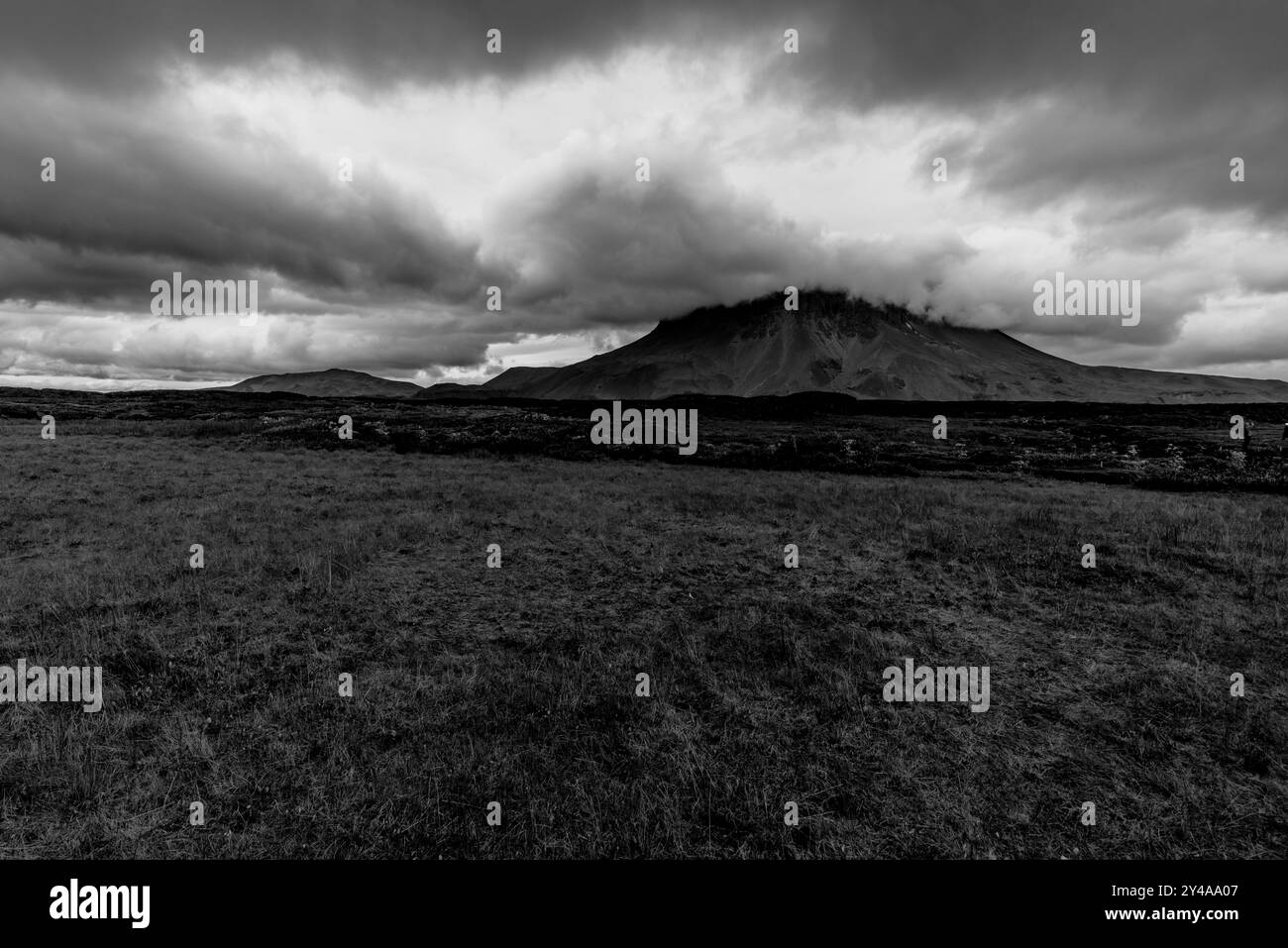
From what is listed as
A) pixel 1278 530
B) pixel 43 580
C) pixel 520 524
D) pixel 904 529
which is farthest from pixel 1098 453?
pixel 43 580

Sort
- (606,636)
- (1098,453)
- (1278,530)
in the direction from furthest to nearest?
1. (1098,453)
2. (1278,530)
3. (606,636)

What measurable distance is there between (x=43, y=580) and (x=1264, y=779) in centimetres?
2071

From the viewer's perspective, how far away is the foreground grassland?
5.38 meters

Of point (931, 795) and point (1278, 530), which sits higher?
point (1278, 530)

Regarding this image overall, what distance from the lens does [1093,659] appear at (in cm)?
927

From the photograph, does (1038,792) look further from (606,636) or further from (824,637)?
(606,636)

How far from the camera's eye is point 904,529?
18375 mm

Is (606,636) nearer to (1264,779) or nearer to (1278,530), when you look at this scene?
(1264,779)

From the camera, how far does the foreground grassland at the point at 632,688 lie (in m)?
5.38

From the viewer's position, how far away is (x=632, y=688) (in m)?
8.12

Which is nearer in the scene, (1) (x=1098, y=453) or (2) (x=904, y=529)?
(2) (x=904, y=529)
